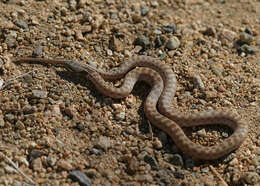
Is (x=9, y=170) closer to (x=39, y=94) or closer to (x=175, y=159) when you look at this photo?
(x=39, y=94)

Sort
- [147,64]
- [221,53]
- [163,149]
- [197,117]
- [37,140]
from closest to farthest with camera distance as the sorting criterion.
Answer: [37,140] → [163,149] → [197,117] → [147,64] → [221,53]

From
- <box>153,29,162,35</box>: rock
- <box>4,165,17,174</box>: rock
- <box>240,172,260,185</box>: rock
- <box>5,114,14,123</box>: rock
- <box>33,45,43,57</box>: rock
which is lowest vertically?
<box>4,165,17,174</box>: rock

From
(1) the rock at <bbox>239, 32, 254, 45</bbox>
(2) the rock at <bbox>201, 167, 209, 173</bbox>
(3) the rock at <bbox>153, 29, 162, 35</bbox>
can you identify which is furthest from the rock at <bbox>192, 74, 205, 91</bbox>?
(1) the rock at <bbox>239, 32, 254, 45</bbox>

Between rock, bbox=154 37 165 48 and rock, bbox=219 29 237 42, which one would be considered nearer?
rock, bbox=154 37 165 48

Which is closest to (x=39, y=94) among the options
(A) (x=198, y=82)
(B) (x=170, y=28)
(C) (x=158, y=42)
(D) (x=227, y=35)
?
(C) (x=158, y=42)

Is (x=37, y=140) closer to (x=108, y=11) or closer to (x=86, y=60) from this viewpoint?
(x=86, y=60)

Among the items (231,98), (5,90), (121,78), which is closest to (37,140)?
(5,90)

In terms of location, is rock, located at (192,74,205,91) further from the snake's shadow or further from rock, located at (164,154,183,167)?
rock, located at (164,154,183,167)
